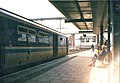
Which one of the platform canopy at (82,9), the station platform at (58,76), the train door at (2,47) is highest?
the platform canopy at (82,9)

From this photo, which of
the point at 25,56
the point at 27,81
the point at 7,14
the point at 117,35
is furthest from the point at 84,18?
the point at 117,35

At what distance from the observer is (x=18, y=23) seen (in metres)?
14.7

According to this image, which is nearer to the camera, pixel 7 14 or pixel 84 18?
pixel 7 14

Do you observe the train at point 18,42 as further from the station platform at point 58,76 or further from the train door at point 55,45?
the train door at point 55,45

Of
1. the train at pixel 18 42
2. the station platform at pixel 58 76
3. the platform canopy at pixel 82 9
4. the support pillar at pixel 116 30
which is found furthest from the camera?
the platform canopy at pixel 82 9

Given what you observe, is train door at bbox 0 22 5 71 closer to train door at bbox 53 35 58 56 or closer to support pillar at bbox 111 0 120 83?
support pillar at bbox 111 0 120 83

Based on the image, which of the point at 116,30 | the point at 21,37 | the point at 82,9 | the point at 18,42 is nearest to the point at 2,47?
the point at 18,42

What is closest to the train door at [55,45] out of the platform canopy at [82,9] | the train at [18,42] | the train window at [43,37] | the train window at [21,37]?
the platform canopy at [82,9]

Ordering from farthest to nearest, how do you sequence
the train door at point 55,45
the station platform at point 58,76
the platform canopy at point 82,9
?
the train door at point 55,45, the platform canopy at point 82,9, the station platform at point 58,76

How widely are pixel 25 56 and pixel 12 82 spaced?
4.94 meters

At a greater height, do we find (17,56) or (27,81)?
(17,56)

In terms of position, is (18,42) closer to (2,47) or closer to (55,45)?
(2,47)

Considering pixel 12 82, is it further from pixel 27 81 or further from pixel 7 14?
pixel 7 14

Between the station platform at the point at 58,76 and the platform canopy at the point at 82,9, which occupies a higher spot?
the platform canopy at the point at 82,9
